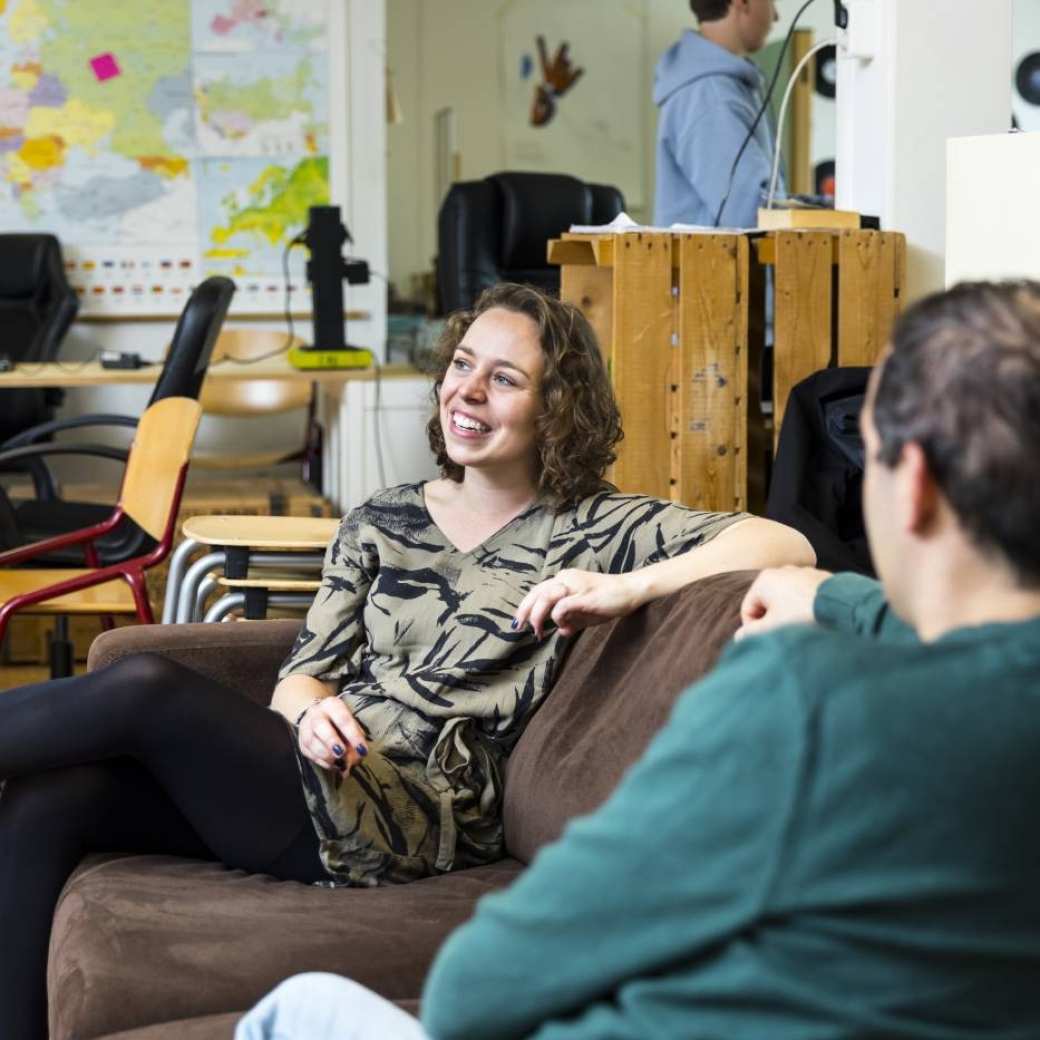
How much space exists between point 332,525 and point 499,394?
1.06 metres

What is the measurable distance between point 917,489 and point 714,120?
9.67 feet

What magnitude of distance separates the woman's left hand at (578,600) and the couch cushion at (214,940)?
0.34 meters

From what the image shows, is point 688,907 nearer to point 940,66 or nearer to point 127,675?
point 127,675

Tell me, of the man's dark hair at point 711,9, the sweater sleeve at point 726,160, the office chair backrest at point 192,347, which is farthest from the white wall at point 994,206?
the office chair backrest at point 192,347

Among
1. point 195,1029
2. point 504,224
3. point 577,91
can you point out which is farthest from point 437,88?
point 195,1029

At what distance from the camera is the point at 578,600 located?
76.8 inches

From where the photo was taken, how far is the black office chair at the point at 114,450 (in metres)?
3.99

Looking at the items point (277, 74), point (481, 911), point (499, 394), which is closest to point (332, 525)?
point (499, 394)

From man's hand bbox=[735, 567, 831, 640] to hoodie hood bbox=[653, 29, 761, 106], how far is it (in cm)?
243

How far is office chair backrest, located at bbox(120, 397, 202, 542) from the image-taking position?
12.6 feet

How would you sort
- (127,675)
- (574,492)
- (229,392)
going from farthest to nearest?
(229,392) < (574,492) < (127,675)

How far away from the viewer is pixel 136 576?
12.1ft

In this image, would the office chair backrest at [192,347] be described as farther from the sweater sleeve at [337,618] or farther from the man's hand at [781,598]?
Result: the man's hand at [781,598]

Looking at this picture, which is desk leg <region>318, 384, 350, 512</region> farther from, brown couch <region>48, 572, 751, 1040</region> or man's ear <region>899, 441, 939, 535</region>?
man's ear <region>899, 441, 939, 535</region>
